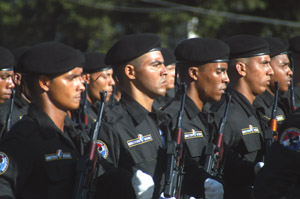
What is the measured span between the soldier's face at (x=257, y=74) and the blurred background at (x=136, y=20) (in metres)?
11.3

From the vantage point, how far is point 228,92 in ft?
19.5

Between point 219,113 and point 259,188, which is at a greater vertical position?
point 259,188

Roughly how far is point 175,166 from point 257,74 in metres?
2.04

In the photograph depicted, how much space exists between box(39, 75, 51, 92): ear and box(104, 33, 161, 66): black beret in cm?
91

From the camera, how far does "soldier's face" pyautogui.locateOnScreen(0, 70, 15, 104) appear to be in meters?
6.34

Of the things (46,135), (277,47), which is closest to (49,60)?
(46,135)

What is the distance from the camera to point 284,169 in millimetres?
3352

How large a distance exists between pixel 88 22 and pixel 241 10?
5.07 m

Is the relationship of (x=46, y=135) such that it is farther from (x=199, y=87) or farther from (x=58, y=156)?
(x=199, y=87)

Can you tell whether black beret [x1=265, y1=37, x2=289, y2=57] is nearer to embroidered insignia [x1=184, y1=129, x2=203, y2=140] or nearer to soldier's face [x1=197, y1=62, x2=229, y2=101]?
soldier's face [x1=197, y1=62, x2=229, y2=101]

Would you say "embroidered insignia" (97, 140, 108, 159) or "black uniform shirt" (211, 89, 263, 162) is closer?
"embroidered insignia" (97, 140, 108, 159)

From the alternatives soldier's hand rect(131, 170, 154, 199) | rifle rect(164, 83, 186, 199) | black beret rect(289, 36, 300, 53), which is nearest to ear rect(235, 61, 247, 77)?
rifle rect(164, 83, 186, 199)

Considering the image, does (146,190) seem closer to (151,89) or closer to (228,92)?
(151,89)

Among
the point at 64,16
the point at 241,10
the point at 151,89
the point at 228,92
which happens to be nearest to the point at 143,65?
the point at 151,89
